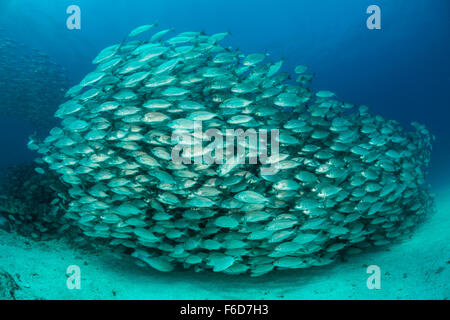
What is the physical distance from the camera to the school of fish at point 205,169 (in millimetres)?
4230

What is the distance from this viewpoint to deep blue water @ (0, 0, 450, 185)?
24578 mm

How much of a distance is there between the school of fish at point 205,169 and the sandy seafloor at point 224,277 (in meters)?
0.36

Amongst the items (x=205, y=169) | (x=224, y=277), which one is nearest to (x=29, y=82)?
(x=205, y=169)

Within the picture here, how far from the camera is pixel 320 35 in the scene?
29.5m

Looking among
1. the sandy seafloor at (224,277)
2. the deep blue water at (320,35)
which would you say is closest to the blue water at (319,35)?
the deep blue water at (320,35)

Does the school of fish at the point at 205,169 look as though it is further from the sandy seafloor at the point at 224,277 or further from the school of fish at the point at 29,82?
the school of fish at the point at 29,82

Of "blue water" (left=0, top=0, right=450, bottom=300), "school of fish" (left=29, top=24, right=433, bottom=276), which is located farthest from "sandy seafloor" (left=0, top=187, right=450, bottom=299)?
"blue water" (left=0, top=0, right=450, bottom=300)

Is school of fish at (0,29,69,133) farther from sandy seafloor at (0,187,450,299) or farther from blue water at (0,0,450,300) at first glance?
blue water at (0,0,450,300)

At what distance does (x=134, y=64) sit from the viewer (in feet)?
14.3

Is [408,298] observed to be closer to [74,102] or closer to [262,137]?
[262,137]

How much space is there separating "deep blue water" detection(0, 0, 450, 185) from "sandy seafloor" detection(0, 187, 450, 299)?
2193 centimetres
